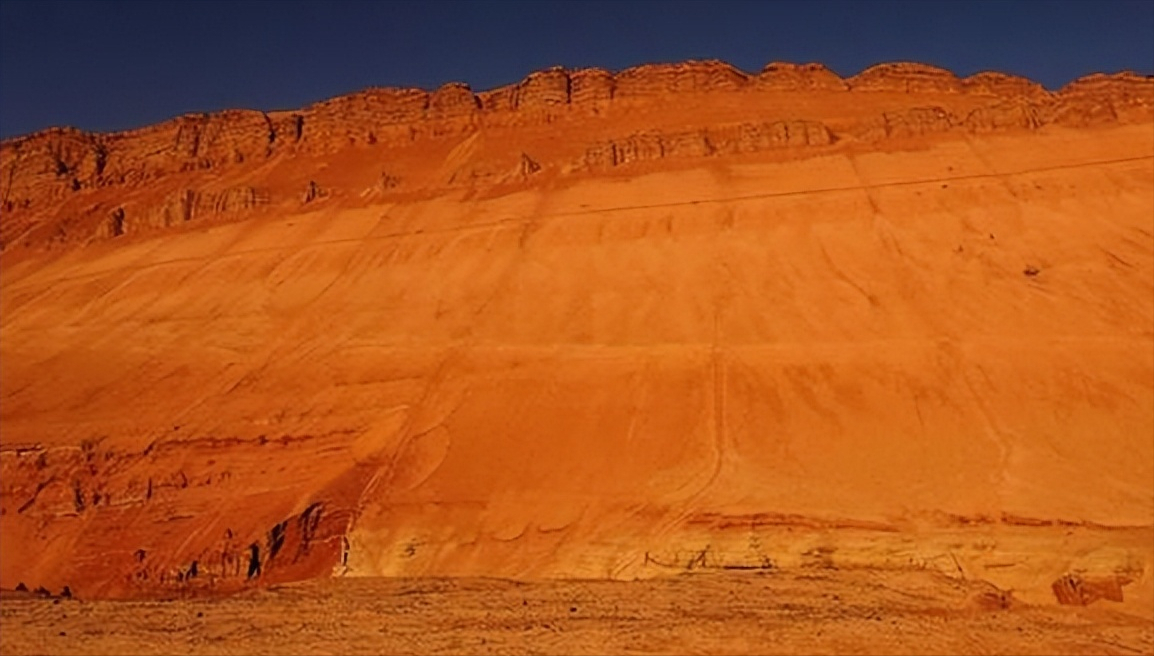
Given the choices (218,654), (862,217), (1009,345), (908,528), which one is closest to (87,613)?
(218,654)

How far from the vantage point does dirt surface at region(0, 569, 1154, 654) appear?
29.7ft

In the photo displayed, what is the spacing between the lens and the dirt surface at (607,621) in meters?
9.06

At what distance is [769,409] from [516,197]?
Result: 9441 mm

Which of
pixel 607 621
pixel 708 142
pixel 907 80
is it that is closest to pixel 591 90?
pixel 708 142

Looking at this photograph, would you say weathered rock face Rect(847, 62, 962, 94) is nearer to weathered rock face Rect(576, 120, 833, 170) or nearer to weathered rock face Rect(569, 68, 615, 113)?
weathered rock face Rect(576, 120, 833, 170)

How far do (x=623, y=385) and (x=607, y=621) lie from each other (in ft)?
25.5

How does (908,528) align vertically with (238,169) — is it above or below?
below

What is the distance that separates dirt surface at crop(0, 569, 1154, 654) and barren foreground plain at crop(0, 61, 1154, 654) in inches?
2.4

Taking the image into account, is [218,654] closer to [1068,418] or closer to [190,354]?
[1068,418]

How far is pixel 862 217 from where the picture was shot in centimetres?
2045

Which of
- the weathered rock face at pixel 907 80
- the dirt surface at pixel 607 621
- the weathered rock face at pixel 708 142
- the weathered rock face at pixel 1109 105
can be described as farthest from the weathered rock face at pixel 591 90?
the dirt surface at pixel 607 621

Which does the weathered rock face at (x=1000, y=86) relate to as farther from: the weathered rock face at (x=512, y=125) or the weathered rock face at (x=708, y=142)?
the weathered rock face at (x=708, y=142)

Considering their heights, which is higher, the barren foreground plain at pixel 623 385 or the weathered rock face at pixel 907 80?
the weathered rock face at pixel 907 80

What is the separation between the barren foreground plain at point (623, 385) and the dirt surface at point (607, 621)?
0.06 metres
